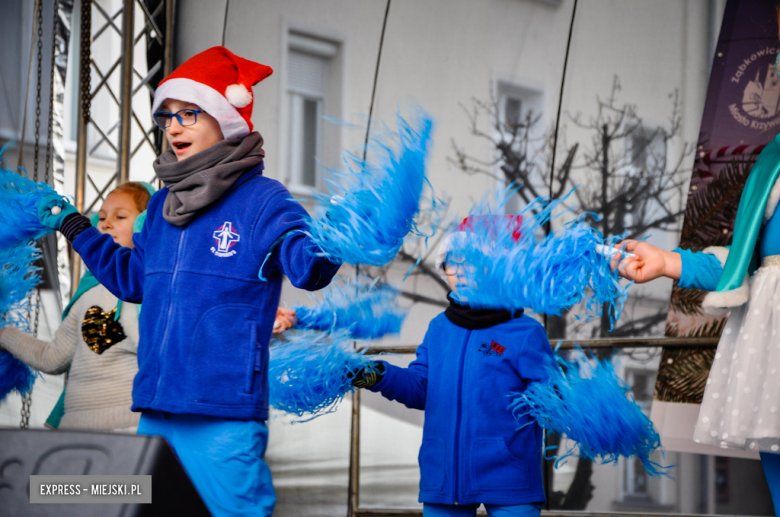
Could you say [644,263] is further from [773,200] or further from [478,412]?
[478,412]

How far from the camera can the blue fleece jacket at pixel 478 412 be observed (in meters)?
1.79

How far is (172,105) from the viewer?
1562mm

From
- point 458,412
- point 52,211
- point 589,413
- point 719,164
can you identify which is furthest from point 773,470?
point 719,164

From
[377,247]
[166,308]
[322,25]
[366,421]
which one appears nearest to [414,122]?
[377,247]

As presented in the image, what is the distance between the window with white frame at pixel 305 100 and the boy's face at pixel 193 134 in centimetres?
225

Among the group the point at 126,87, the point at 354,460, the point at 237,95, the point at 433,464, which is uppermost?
the point at 126,87

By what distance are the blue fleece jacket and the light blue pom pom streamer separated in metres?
0.93

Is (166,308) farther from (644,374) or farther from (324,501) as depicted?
(324,501)

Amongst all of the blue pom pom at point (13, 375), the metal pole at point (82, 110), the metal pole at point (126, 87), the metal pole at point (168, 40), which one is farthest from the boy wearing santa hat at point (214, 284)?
the metal pole at point (168, 40)

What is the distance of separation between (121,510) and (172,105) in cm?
88

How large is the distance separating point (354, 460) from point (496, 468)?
1778mm

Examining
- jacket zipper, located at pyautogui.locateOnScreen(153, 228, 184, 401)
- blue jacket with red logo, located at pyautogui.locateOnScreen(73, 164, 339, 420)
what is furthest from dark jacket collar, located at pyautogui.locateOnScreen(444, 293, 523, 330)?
jacket zipper, located at pyautogui.locateOnScreen(153, 228, 184, 401)

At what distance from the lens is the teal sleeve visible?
1.48 meters

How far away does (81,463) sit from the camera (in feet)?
3.24
